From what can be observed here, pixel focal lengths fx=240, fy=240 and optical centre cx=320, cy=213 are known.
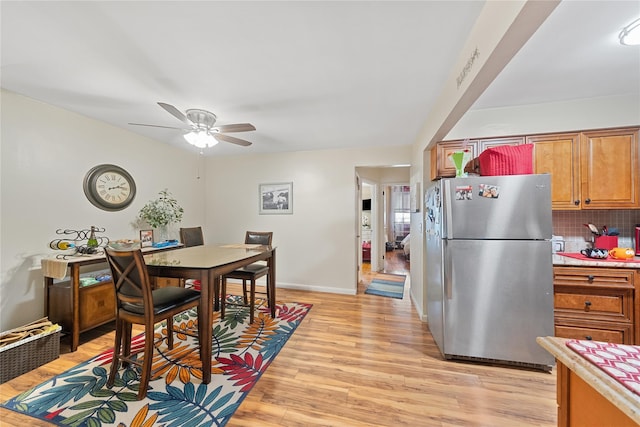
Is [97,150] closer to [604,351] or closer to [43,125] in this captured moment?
[43,125]

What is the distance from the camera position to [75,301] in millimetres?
2246

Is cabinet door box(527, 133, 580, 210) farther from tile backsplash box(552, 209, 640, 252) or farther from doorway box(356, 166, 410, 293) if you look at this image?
doorway box(356, 166, 410, 293)

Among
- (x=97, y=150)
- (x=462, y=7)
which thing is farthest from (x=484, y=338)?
(x=97, y=150)

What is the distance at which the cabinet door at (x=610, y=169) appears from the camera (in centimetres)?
218

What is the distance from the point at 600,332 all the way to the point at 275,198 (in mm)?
4103

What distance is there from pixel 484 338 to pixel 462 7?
238 centimetres

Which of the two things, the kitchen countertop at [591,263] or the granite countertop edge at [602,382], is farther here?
the kitchen countertop at [591,263]

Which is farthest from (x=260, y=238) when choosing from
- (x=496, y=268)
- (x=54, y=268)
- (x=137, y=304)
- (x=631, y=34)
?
(x=631, y=34)

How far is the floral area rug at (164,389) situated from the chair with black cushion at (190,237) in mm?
1287

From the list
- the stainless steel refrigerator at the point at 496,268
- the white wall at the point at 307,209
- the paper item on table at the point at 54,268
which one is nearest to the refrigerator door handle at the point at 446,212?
the stainless steel refrigerator at the point at 496,268

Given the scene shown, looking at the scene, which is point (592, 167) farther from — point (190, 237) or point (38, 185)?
point (38, 185)

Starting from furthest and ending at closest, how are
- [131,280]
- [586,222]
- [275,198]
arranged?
[275,198] → [586,222] → [131,280]

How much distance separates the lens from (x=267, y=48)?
164 cm

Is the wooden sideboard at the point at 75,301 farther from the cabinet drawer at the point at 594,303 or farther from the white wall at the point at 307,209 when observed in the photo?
the cabinet drawer at the point at 594,303
